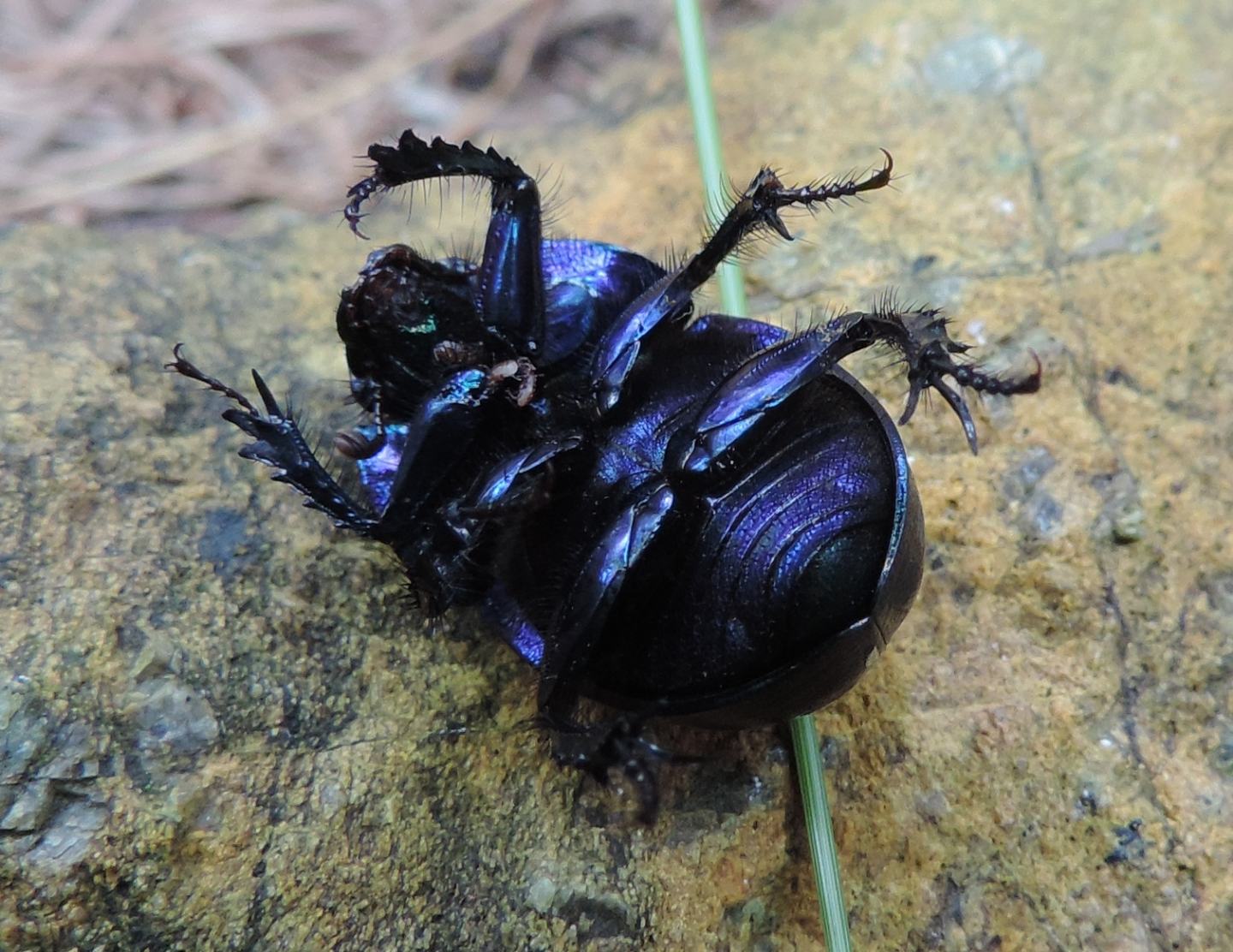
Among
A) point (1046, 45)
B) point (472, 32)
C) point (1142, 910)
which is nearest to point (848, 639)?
point (1142, 910)

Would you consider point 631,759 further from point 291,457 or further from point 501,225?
point 501,225

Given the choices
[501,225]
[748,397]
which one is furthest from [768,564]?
[501,225]

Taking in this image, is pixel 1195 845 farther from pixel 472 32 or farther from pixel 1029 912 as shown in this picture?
pixel 472 32

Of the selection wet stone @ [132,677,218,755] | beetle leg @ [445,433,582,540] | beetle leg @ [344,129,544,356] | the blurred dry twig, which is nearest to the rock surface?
wet stone @ [132,677,218,755]

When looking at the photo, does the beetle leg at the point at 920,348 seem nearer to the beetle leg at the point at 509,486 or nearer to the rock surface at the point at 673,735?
the rock surface at the point at 673,735

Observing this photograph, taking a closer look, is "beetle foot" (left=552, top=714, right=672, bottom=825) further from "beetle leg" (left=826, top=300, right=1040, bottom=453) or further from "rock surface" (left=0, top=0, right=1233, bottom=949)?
"beetle leg" (left=826, top=300, right=1040, bottom=453)

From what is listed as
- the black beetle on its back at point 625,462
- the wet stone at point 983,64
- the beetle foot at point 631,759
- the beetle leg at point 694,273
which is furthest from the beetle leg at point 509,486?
the wet stone at point 983,64
